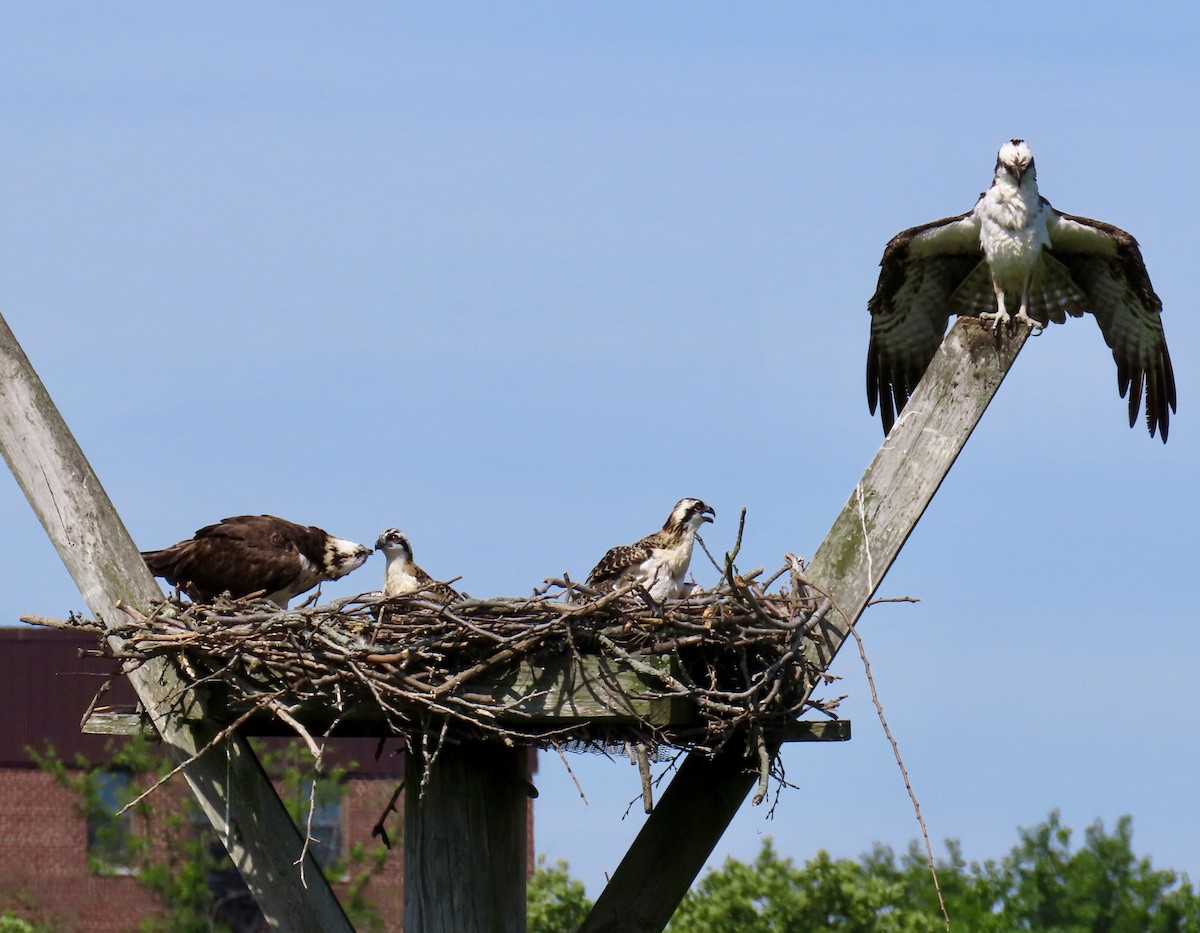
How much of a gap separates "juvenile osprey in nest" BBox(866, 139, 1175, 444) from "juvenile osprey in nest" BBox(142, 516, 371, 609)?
8.29 feet

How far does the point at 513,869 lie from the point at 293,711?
78 centimetres

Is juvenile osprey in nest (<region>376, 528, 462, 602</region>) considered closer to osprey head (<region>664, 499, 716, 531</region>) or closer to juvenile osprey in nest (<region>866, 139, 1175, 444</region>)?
osprey head (<region>664, 499, 716, 531</region>)

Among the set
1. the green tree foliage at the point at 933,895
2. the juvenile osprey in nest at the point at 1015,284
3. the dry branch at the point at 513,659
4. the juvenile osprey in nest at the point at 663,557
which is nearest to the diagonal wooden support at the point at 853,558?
the dry branch at the point at 513,659

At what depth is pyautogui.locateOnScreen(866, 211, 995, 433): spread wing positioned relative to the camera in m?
7.83

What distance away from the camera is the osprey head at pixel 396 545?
819 cm

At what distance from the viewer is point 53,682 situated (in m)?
22.6

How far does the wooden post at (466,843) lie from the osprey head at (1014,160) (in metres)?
3.88

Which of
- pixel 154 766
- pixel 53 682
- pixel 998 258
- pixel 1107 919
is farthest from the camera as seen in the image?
pixel 53 682

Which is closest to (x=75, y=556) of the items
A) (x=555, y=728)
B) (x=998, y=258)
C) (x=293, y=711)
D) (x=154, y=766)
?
(x=293, y=711)

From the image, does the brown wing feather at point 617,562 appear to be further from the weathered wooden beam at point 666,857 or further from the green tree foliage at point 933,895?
the green tree foliage at point 933,895

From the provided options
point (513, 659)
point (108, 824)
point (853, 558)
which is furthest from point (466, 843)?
point (108, 824)

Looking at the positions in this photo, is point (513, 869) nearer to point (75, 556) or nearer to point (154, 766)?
point (75, 556)

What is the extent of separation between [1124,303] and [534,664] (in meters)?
3.73

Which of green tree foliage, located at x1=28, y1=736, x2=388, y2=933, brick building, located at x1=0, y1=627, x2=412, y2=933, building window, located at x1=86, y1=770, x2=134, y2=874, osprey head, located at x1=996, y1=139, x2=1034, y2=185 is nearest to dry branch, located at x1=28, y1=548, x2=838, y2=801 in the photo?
osprey head, located at x1=996, y1=139, x2=1034, y2=185
